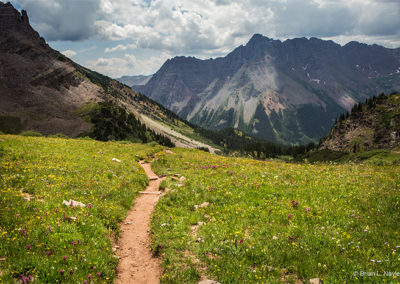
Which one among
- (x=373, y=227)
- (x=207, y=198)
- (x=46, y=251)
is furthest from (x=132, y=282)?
(x=373, y=227)

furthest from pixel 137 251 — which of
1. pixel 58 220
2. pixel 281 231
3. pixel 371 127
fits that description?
pixel 371 127

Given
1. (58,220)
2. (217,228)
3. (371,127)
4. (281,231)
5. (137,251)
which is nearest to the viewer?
(58,220)

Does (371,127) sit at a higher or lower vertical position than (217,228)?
higher

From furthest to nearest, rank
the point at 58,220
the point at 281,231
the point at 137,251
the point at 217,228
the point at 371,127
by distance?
the point at 371,127 → the point at 217,228 → the point at 137,251 → the point at 281,231 → the point at 58,220

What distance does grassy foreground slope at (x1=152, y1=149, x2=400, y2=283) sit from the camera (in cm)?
746

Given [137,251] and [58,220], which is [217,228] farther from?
[58,220]

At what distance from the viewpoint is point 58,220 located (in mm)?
9531

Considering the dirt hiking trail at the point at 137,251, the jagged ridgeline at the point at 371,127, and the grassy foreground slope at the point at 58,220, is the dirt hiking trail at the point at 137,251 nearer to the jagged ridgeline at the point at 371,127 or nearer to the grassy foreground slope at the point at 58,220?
the grassy foreground slope at the point at 58,220

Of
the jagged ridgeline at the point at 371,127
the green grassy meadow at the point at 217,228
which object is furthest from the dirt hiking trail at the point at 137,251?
the jagged ridgeline at the point at 371,127

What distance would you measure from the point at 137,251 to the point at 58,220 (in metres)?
3.66

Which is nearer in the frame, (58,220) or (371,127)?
(58,220)

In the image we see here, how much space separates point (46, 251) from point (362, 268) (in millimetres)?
10498

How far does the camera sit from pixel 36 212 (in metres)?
9.66

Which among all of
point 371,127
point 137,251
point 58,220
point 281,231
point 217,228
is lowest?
point 137,251
